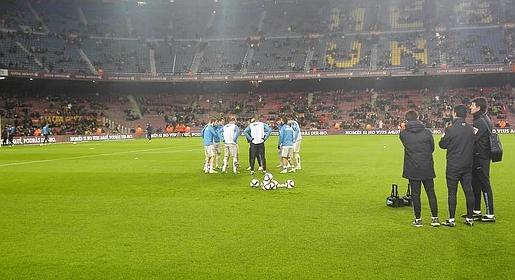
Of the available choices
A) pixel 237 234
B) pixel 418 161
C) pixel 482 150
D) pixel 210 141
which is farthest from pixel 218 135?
pixel 482 150

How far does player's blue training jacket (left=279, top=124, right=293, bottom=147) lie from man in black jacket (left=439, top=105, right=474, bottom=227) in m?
11.0

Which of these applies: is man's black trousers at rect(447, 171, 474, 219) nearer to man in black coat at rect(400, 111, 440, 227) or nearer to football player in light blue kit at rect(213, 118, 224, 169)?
man in black coat at rect(400, 111, 440, 227)

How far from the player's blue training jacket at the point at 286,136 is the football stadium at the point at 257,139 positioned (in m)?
0.06

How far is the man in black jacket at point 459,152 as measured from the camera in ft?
31.5

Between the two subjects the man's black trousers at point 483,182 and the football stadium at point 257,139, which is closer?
the football stadium at point 257,139

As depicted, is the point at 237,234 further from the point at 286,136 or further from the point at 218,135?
the point at 218,135

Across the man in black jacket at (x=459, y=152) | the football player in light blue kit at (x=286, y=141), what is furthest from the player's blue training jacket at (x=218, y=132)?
the man in black jacket at (x=459, y=152)

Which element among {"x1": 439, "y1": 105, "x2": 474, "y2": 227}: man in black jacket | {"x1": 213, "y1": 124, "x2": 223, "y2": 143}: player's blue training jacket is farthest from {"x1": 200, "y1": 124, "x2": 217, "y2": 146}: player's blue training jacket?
{"x1": 439, "y1": 105, "x2": 474, "y2": 227}: man in black jacket

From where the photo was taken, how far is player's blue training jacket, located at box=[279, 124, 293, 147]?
2058 centimetres

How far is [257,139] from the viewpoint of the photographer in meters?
20.2

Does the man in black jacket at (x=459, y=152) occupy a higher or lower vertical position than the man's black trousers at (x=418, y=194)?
higher

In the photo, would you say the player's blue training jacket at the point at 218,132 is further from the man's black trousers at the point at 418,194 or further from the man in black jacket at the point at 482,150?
the man in black jacket at the point at 482,150

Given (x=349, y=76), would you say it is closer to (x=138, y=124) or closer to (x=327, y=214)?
(x=138, y=124)

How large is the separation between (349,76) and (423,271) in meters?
61.8
